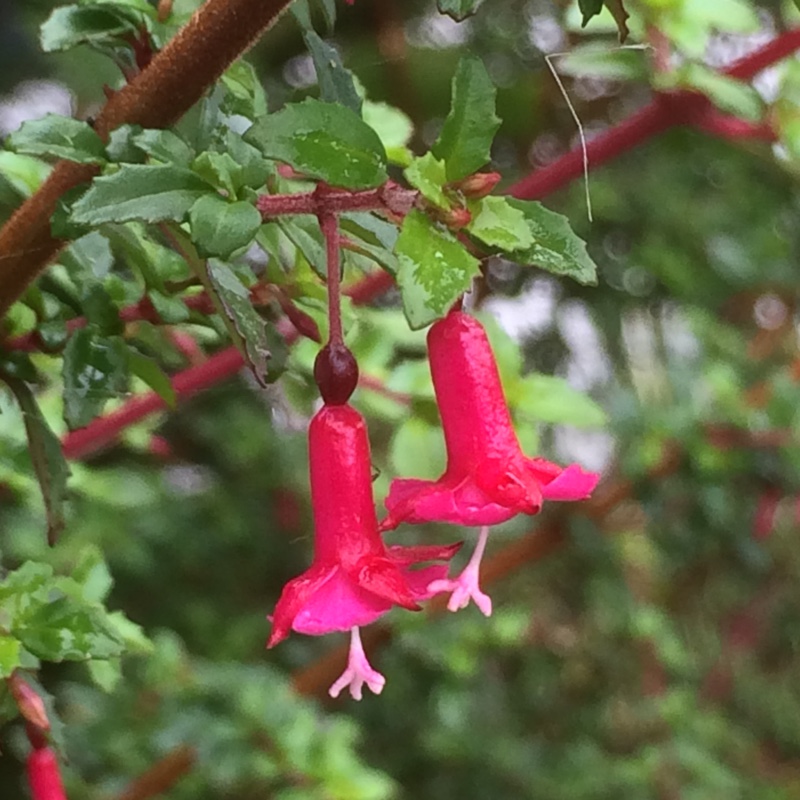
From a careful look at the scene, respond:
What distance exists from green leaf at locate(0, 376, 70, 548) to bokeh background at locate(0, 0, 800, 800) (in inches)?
12.7

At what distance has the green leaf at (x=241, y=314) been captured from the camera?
1.01ft

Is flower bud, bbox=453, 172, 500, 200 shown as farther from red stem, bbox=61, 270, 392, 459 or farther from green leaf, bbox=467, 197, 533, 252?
red stem, bbox=61, 270, 392, 459

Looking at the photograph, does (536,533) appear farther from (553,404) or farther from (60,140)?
(60,140)

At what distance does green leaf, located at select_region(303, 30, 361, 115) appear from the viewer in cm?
32

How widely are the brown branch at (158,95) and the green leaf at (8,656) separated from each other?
109 mm

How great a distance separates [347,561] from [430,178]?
114mm

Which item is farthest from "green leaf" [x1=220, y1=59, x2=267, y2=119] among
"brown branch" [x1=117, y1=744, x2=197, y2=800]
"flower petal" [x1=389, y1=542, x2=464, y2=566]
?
"brown branch" [x1=117, y1=744, x2=197, y2=800]

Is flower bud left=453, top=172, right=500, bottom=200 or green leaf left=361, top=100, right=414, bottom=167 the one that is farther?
green leaf left=361, top=100, right=414, bottom=167

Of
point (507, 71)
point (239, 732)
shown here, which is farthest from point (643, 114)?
point (507, 71)

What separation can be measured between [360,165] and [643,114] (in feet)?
1.40

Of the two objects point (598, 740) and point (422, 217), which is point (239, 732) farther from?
point (598, 740)

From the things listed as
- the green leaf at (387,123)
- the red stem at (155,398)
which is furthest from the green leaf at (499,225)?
the red stem at (155,398)

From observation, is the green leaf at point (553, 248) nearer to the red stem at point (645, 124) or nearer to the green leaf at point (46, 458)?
the green leaf at point (46, 458)

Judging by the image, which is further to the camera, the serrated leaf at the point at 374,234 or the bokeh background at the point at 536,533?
the bokeh background at the point at 536,533
